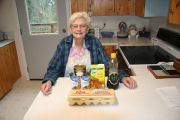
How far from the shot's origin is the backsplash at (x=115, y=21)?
309 cm

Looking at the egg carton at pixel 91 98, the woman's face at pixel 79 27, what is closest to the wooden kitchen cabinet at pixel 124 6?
the woman's face at pixel 79 27

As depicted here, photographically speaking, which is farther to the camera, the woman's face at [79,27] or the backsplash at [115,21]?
the backsplash at [115,21]

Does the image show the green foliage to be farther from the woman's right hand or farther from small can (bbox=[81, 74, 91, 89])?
small can (bbox=[81, 74, 91, 89])

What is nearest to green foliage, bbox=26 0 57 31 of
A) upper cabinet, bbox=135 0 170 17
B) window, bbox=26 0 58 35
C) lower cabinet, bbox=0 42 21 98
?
window, bbox=26 0 58 35

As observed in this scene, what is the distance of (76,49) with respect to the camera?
157cm

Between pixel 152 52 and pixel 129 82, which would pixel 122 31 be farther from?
pixel 129 82

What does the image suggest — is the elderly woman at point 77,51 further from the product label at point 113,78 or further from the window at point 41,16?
the window at point 41,16

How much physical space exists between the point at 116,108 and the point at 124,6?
2230 millimetres

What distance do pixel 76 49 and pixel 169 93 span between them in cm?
94

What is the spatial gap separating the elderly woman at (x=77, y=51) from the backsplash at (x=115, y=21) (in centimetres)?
160

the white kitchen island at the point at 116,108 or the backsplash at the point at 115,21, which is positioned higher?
the backsplash at the point at 115,21

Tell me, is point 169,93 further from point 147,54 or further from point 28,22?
point 28,22

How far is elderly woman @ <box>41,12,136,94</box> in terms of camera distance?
1431mm

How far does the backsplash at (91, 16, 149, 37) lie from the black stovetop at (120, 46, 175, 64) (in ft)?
2.95
